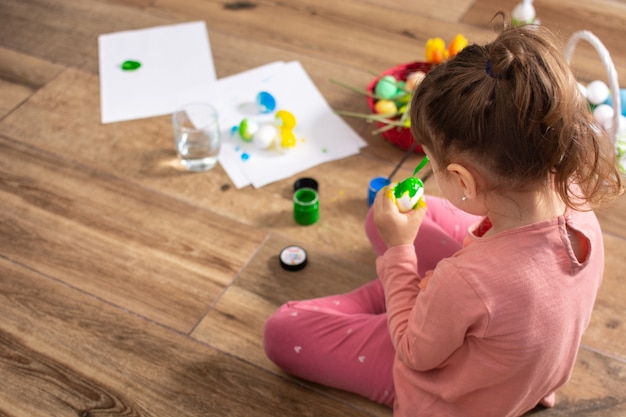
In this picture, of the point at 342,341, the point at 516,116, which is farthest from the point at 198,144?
the point at 516,116

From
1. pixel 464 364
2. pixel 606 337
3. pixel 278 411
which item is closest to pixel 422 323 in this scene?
pixel 464 364

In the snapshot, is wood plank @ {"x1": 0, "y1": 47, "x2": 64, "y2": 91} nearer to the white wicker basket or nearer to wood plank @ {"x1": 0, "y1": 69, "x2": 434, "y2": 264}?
wood plank @ {"x1": 0, "y1": 69, "x2": 434, "y2": 264}

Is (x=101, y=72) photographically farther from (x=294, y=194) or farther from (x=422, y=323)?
(x=422, y=323)

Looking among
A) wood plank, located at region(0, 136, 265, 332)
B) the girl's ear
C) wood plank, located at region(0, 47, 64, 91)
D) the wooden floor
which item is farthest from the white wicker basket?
wood plank, located at region(0, 47, 64, 91)

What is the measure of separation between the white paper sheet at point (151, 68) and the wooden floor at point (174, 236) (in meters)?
0.04

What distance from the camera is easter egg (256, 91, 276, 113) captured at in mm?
1621

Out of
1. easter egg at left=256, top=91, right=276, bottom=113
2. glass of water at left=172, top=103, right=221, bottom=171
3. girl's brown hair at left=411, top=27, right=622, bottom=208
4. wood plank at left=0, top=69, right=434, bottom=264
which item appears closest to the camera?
girl's brown hair at left=411, top=27, right=622, bottom=208

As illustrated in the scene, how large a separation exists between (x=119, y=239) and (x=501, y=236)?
0.82 metres

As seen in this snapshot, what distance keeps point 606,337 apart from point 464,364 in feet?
1.51

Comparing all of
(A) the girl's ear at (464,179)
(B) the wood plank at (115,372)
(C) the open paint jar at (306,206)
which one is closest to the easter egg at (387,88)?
(C) the open paint jar at (306,206)

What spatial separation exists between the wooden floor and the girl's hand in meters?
0.30

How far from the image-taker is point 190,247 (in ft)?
4.44

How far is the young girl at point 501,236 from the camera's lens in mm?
705

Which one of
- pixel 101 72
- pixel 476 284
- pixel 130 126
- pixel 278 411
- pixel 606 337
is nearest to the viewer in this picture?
pixel 476 284
